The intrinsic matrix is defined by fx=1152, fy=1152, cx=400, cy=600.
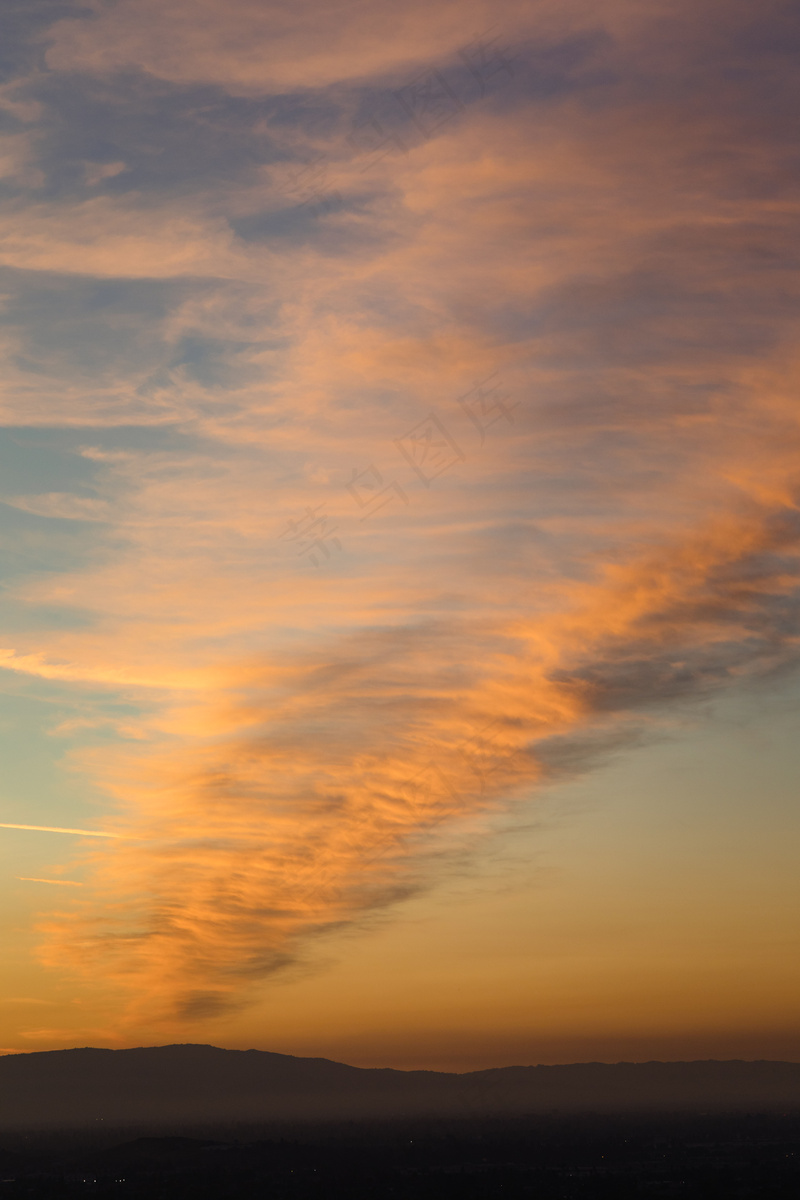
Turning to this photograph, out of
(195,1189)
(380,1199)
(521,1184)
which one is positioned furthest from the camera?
(521,1184)

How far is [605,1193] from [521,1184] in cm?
2637

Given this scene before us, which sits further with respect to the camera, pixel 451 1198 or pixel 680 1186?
pixel 680 1186

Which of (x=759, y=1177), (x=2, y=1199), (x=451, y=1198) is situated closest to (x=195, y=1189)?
(x=2, y=1199)

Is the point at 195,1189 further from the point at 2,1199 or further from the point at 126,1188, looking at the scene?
the point at 2,1199

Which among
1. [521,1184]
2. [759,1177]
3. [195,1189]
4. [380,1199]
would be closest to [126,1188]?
[195,1189]

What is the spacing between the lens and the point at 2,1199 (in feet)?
574

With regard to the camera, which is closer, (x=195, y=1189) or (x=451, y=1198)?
(x=451, y=1198)

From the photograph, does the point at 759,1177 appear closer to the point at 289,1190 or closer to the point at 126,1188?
the point at 289,1190

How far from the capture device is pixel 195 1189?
185125mm

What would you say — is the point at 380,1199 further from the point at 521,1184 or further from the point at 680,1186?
the point at 680,1186

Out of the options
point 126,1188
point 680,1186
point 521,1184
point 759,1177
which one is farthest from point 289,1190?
point 759,1177

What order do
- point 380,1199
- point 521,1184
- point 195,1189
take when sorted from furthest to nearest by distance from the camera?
point 521,1184 < point 195,1189 < point 380,1199

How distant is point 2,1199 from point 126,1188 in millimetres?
21754

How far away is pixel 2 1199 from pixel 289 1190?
44.7 metres
